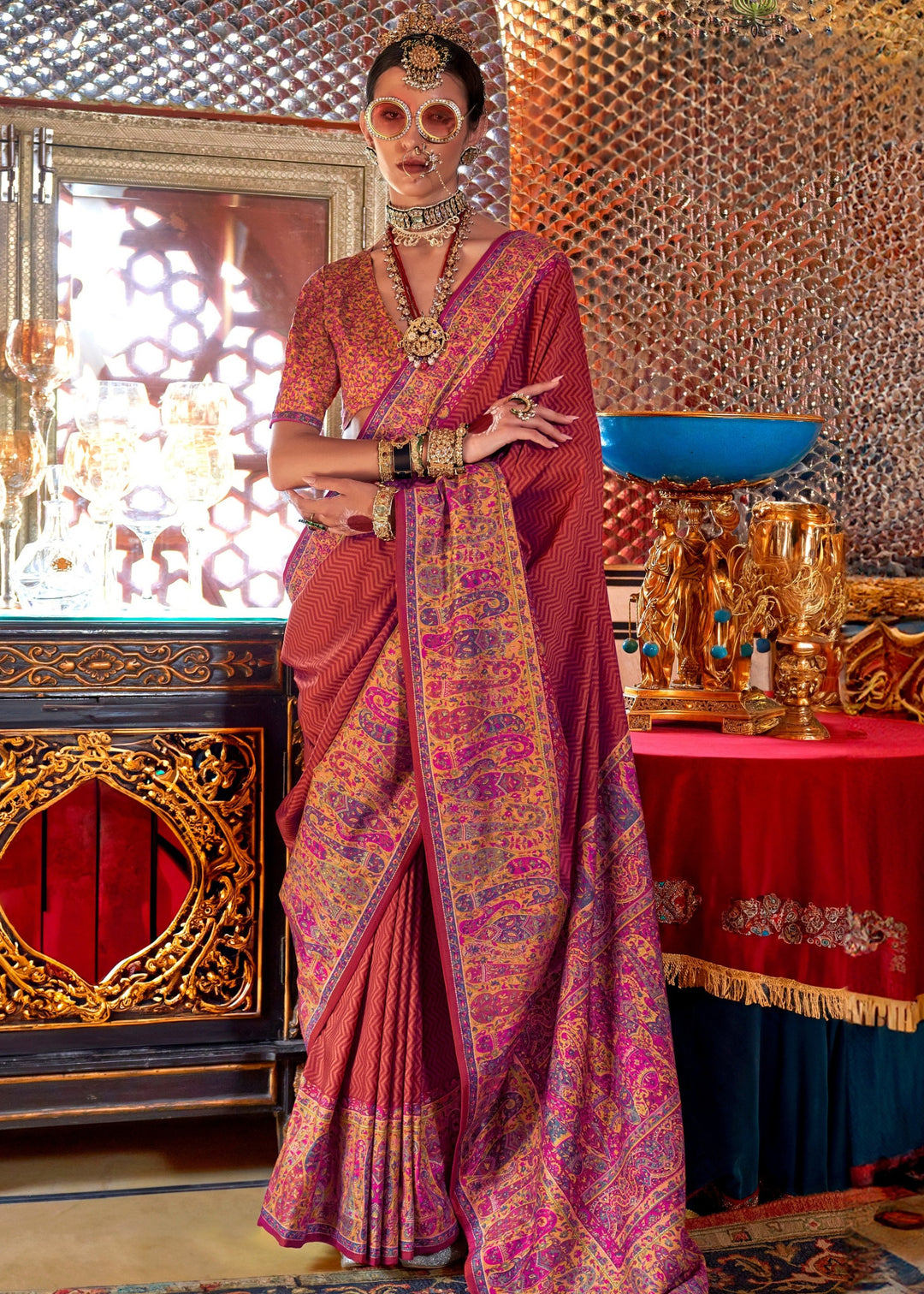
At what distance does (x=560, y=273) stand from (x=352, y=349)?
0.33 meters

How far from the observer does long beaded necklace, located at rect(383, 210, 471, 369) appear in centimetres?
180

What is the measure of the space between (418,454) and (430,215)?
0.39 metres

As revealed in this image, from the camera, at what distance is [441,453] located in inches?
68.3

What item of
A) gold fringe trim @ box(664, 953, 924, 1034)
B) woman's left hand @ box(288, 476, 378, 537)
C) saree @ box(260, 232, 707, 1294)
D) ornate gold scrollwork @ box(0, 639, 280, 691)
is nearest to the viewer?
saree @ box(260, 232, 707, 1294)

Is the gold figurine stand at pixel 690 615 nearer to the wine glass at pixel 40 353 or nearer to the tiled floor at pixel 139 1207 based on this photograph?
the tiled floor at pixel 139 1207

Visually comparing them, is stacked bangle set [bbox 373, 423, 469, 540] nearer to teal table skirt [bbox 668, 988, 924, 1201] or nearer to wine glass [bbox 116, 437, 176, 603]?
wine glass [bbox 116, 437, 176, 603]

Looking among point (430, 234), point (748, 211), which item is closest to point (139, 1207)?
point (430, 234)

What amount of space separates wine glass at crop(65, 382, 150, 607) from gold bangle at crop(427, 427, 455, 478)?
0.87m

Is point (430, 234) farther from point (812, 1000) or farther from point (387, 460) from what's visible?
point (812, 1000)

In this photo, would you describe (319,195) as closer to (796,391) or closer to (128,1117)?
(796,391)

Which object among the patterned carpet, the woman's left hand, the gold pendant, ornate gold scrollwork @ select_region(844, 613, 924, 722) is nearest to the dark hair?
the gold pendant

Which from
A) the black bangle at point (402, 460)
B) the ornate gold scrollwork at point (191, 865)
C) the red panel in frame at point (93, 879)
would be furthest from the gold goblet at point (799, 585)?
the red panel in frame at point (93, 879)

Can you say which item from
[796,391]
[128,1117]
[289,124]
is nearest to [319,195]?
[289,124]

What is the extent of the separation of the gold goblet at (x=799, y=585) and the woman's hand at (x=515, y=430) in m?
0.67
